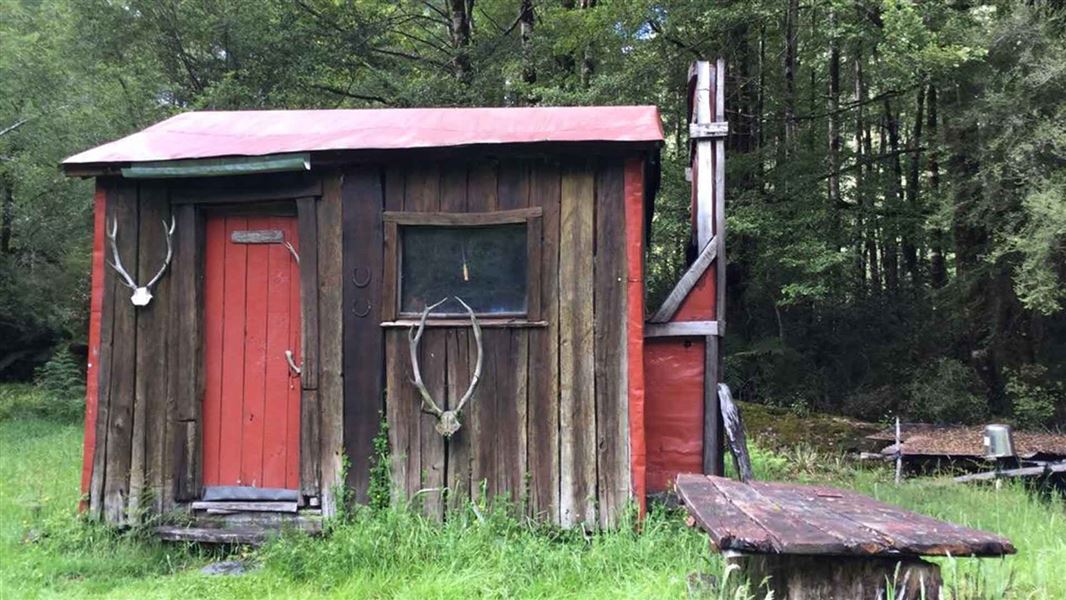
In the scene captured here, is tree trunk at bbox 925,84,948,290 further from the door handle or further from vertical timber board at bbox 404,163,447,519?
the door handle

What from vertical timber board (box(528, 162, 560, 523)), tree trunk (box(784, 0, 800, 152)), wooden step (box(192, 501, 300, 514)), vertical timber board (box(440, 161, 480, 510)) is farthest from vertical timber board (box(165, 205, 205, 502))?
tree trunk (box(784, 0, 800, 152))

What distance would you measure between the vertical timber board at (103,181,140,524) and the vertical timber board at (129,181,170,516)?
4cm

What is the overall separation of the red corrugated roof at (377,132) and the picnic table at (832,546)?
263 centimetres

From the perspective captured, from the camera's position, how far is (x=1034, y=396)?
13.5m

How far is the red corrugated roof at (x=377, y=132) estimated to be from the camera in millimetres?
5004

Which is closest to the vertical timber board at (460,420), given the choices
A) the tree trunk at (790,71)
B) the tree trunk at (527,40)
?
the tree trunk at (527,40)

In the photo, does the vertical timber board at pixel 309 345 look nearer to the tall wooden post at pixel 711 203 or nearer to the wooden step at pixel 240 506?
the wooden step at pixel 240 506

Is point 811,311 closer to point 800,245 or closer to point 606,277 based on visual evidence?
point 800,245

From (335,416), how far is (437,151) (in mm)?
1960

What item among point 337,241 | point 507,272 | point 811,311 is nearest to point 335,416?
point 337,241

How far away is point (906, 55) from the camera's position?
10.6 m

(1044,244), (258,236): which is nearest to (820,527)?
(258,236)

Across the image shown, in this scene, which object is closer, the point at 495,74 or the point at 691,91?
the point at 691,91

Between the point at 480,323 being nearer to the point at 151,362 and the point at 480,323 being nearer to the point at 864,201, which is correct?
the point at 151,362
